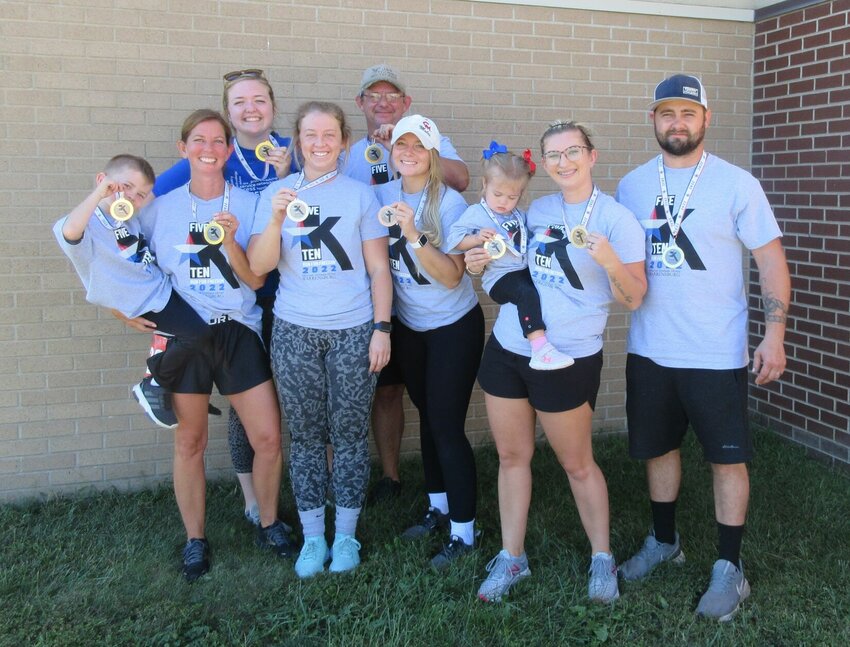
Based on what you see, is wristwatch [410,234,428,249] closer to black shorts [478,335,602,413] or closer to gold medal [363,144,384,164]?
black shorts [478,335,602,413]

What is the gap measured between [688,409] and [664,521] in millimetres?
681

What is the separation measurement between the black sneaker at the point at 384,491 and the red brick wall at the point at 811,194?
297 centimetres

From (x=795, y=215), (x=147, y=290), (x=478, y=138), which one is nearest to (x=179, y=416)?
(x=147, y=290)

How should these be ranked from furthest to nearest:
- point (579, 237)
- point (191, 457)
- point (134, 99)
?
point (134, 99) < point (191, 457) < point (579, 237)

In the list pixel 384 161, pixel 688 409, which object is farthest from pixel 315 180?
pixel 688 409

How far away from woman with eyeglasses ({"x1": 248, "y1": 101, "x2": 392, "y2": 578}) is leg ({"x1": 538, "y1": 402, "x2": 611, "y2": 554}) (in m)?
0.89

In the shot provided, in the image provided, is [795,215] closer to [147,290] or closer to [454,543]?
[454,543]

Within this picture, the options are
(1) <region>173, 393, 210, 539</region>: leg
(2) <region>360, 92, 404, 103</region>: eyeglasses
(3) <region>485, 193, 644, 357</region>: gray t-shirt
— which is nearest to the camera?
(3) <region>485, 193, 644, 357</region>: gray t-shirt

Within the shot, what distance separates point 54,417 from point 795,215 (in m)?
5.18

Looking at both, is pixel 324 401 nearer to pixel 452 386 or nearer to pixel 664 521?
pixel 452 386

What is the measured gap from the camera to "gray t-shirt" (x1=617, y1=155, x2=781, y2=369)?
11.2 ft

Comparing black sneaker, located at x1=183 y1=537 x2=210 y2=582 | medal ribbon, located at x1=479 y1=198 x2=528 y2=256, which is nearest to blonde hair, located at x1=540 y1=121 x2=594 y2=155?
medal ribbon, located at x1=479 y1=198 x2=528 y2=256

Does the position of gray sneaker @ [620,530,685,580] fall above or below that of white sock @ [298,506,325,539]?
below

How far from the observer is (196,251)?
145 inches
